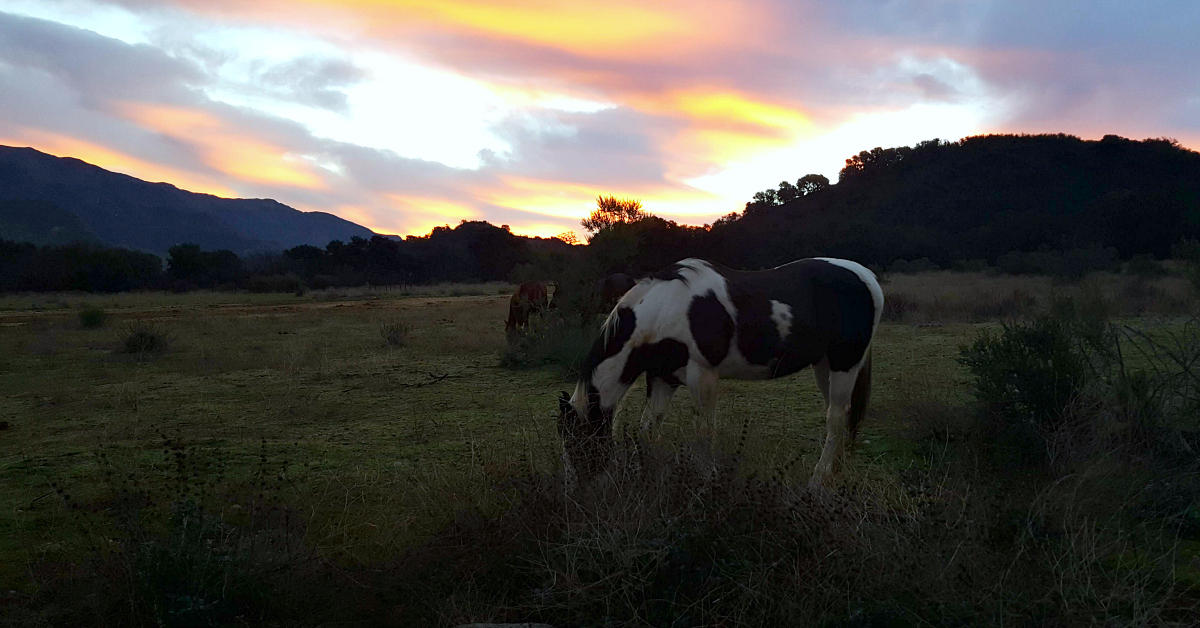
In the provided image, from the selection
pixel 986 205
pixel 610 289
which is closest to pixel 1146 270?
pixel 610 289

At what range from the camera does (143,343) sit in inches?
494

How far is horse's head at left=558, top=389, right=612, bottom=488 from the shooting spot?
11.7 ft

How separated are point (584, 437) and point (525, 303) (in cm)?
955

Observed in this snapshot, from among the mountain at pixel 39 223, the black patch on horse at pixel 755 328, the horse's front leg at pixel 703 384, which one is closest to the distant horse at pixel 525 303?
the black patch on horse at pixel 755 328

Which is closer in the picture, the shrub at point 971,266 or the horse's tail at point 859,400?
the horse's tail at point 859,400

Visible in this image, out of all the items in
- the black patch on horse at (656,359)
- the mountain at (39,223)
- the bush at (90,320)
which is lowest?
the bush at (90,320)

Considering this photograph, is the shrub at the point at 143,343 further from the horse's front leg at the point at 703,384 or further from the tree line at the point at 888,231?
the horse's front leg at the point at 703,384

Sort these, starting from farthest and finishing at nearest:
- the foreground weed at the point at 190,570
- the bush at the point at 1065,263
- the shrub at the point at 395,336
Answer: the bush at the point at 1065,263
the shrub at the point at 395,336
the foreground weed at the point at 190,570

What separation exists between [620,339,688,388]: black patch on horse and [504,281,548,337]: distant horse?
8155 millimetres

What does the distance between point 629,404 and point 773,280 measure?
1.71 m

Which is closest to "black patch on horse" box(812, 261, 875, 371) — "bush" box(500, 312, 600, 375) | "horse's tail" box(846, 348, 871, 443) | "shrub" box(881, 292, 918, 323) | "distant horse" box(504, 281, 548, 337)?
"horse's tail" box(846, 348, 871, 443)

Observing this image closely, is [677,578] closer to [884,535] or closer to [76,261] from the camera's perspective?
[884,535]

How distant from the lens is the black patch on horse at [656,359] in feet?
14.7

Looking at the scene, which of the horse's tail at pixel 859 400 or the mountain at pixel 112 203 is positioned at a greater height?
the mountain at pixel 112 203
